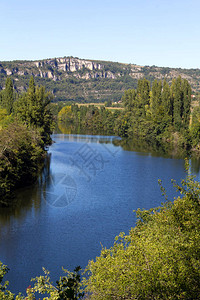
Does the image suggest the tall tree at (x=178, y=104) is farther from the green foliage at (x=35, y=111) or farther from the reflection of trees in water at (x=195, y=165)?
the green foliage at (x=35, y=111)

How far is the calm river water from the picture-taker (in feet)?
77.9

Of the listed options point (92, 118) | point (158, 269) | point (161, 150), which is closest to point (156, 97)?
point (161, 150)

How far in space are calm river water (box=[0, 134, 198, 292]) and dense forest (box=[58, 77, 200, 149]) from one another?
19.4 metres

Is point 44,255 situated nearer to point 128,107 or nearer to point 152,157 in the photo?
point 152,157

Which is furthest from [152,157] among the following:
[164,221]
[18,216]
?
[164,221]

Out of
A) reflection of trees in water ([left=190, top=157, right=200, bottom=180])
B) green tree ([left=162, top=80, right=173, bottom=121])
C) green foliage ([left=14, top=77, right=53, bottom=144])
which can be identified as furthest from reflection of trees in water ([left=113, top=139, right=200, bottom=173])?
green foliage ([left=14, top=77, right=53, bottom=144])

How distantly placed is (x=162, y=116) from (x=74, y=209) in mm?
58276

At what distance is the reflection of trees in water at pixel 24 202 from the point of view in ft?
102

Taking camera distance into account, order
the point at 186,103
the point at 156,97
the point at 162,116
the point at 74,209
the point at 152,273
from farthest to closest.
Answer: the point at 156,97, the point at 162,116, the point at 186,103, the point at 74,209, the point at 152,273

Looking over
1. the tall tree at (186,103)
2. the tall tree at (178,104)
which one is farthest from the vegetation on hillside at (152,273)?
the tall tree at (186,103)

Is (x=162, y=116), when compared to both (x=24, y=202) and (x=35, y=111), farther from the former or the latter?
(x=24, y=202)

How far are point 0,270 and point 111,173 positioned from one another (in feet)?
120

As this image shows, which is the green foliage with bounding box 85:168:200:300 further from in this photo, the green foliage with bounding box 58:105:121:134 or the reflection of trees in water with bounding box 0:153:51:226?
the green foliage with bounding box 58:105:121:134

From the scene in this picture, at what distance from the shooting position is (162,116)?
289ft
